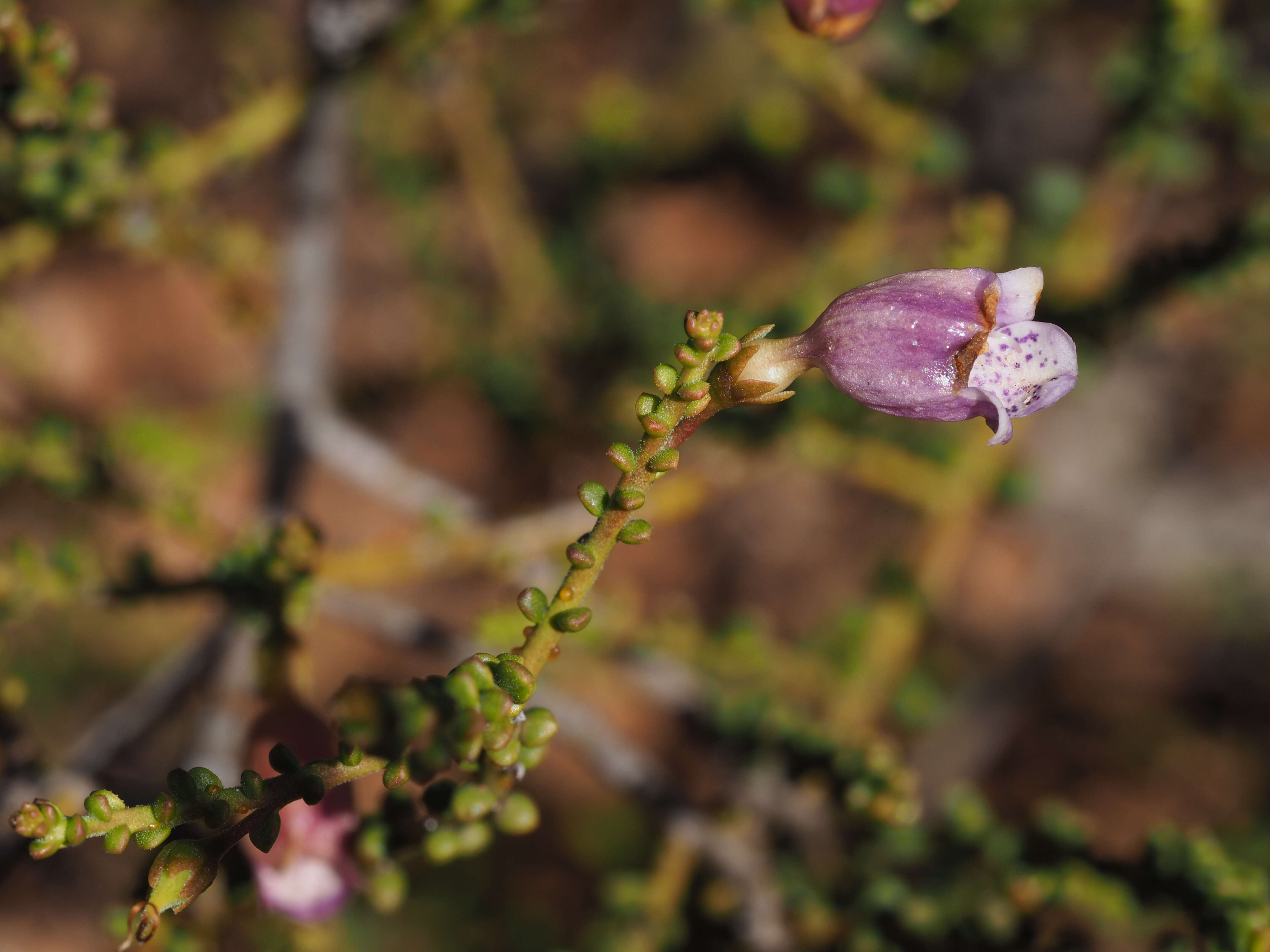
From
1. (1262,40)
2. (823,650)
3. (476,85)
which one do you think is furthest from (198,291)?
(1262,40)

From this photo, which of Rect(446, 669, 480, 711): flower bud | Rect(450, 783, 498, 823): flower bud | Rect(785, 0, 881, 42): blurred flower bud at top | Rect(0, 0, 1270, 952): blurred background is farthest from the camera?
Rect(0, 0, 1270, 952): blurred background

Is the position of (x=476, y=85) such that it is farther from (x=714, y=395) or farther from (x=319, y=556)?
(x=714, y=395)

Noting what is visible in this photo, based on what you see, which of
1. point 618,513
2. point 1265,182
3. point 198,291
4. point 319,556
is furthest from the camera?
point 198,291

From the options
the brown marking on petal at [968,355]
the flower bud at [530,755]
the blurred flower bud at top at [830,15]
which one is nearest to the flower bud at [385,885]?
the flower bud at [530,755]

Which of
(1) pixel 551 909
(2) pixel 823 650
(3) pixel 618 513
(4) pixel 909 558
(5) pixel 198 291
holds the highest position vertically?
(3) pixel 618 513

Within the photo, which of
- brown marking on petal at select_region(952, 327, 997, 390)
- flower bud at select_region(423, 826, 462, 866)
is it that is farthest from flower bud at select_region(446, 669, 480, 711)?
brown marking on petal at select_region(952, 327, 997, 390)

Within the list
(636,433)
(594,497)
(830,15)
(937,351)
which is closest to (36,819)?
(594,497)

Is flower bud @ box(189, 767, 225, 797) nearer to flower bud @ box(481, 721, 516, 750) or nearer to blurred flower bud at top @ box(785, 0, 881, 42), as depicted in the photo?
flower bud @ box(481, 721, 516, 750)
